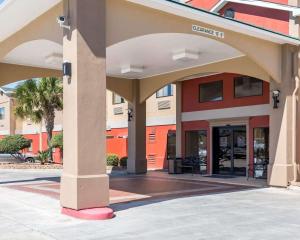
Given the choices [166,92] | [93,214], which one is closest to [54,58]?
[93,214]

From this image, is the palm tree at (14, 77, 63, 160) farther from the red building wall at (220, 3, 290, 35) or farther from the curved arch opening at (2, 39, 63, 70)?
the red building wall at (220, 3, 290, 35)

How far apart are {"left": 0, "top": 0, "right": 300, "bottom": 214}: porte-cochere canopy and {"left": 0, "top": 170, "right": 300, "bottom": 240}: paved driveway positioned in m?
0.92

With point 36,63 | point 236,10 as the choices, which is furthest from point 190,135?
point 36,63

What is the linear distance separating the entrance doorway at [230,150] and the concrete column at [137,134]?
11.4ft

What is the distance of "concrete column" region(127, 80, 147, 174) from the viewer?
20.4 m

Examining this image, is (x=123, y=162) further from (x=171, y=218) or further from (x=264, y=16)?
(x=171, y=218)

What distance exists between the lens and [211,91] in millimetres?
20047

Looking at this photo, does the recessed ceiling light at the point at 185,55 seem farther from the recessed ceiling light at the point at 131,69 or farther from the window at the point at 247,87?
the window at the point at 247,87

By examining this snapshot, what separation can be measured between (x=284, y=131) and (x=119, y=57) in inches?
253

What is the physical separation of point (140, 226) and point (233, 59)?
9.09 metres

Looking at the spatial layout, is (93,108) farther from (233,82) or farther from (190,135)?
(190,135)

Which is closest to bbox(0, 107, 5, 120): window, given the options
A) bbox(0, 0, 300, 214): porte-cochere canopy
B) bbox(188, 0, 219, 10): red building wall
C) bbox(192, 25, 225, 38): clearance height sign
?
bbox(0, 0, 300, 214): porte-cochere canopy

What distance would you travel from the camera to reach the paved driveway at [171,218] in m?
7.82

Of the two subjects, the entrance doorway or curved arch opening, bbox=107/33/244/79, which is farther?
the entrance doorway
